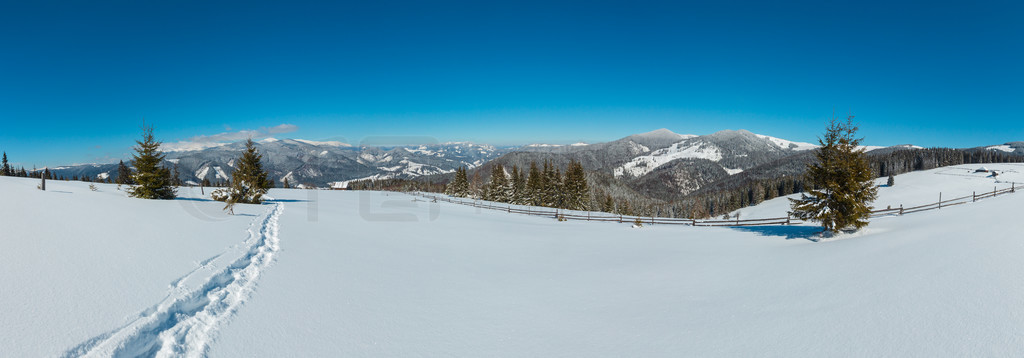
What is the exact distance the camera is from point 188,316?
611 centimetres

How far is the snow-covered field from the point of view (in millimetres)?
5676

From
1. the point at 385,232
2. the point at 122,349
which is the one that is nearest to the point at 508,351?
the point at 122,349

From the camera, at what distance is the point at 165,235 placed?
11.3 metres

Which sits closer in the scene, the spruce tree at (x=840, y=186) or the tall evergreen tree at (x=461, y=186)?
the spruce tree at (x=840, y=186)

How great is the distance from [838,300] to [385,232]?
1736 cm

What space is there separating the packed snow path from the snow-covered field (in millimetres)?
32

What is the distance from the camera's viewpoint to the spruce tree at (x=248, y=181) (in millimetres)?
27925

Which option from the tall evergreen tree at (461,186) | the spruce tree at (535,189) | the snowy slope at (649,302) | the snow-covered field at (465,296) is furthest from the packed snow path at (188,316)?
the tall evergreen tree at (461,186)

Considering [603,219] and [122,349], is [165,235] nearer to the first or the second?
[122,349]

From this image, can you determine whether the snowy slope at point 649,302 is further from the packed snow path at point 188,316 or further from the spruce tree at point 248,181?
the spruce tree at point 248,181

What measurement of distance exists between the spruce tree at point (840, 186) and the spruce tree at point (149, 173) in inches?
1443

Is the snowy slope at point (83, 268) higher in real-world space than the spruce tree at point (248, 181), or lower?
lower

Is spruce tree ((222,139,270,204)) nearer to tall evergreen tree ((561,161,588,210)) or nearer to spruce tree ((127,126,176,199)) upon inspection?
spruce tree ((127,126,176,199))

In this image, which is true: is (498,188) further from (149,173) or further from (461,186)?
(149,173)
